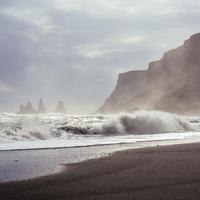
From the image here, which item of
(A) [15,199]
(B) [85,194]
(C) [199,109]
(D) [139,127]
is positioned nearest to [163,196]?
(B) [85,194]

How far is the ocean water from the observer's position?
1794cm

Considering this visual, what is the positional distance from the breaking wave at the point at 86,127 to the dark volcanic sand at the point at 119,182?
31.6 feet

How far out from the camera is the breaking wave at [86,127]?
20.4m

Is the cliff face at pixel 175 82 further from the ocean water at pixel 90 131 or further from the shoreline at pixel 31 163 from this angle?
the shoreline at pixel 31 163

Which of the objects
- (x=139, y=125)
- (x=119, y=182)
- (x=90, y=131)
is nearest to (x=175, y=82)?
(x=139, y=125)

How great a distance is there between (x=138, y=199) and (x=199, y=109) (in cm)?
10526

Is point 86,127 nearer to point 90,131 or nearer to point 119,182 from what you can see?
point 90,131

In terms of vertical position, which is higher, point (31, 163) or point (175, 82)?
point (175, 82)

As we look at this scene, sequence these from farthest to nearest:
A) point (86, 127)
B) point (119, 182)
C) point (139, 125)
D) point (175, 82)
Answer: point (175, 82) < point (139, 125) < point (86, 127) < point (119, 182)

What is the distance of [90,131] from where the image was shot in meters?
24.5

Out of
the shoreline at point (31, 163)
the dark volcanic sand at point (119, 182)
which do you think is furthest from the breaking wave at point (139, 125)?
the dark volcanic sand at point (119, 182)

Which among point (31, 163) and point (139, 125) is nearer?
point (31, 163)

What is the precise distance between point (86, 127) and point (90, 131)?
1.95ft

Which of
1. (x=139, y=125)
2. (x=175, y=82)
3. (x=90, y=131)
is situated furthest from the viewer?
(x=175, y=82)
